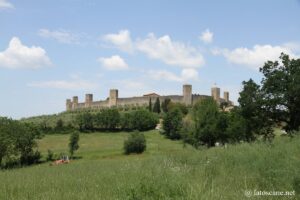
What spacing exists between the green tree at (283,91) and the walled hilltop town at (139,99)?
89322 millimetres

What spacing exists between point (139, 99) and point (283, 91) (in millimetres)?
118576

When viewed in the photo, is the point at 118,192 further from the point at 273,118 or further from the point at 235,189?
the point at 273,118

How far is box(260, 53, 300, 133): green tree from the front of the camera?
42.8 meters

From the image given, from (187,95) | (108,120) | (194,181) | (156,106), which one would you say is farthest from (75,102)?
(194,181)

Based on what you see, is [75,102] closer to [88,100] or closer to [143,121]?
[88,100]

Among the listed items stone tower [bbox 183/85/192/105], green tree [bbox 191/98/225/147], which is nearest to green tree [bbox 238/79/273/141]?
green tree [bbox 191/98/225/147]

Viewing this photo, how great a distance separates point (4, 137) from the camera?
2319 inches

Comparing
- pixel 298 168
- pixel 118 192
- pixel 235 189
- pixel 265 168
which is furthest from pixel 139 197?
pixel 265 168

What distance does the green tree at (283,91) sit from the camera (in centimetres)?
4275

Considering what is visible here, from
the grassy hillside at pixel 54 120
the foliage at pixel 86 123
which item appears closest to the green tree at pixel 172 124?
the foliage at pixel 86 123

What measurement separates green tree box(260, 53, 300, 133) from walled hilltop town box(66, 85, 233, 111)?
8932 cm

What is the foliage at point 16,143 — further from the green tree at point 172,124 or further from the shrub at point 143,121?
the shrub at point 143,121

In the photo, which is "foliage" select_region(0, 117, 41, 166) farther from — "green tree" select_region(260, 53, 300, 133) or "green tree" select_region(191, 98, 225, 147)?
"green tree" select_region(260, 53, 300, 133)

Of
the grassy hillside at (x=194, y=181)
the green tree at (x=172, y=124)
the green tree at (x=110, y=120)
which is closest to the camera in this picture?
the grassy hillside at (x=194, y=181)
